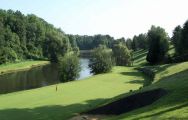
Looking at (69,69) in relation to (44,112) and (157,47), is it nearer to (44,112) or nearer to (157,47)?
(157,47)

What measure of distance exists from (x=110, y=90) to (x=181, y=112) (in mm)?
36948

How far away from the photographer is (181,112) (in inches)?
837

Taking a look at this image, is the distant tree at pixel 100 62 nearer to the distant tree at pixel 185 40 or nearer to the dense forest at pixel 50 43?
the distant tree at pixel 185 40

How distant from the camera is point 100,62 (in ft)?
292

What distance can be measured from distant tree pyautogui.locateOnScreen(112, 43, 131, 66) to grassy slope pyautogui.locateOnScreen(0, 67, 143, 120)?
42.6 m

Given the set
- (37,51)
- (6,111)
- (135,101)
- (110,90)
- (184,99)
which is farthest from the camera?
(37,51)

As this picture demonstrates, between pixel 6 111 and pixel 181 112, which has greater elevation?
pixel 181 112

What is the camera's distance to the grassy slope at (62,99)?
124 ft

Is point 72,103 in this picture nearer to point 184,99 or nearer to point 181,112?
point 184,99

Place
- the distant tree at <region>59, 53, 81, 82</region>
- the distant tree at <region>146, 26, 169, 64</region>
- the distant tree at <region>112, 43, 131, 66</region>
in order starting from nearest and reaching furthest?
1. the distant tree at <region>59, 53, 81, 82</region>
2. the distant tree at <region>146, 26, 169, 64</region>
3. the distant tree at <region>112, 43, 131, 66</region>

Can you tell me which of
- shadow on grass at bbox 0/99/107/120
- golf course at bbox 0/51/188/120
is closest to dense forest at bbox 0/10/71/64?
golf course at bbox 0/51/188/120

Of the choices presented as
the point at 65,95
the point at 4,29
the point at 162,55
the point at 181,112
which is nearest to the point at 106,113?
the point at 181,112

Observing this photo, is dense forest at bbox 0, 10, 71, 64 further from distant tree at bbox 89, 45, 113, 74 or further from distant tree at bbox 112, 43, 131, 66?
distant tree at bbox 89, 45, 113, 74

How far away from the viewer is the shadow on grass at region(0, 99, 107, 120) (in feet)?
116
